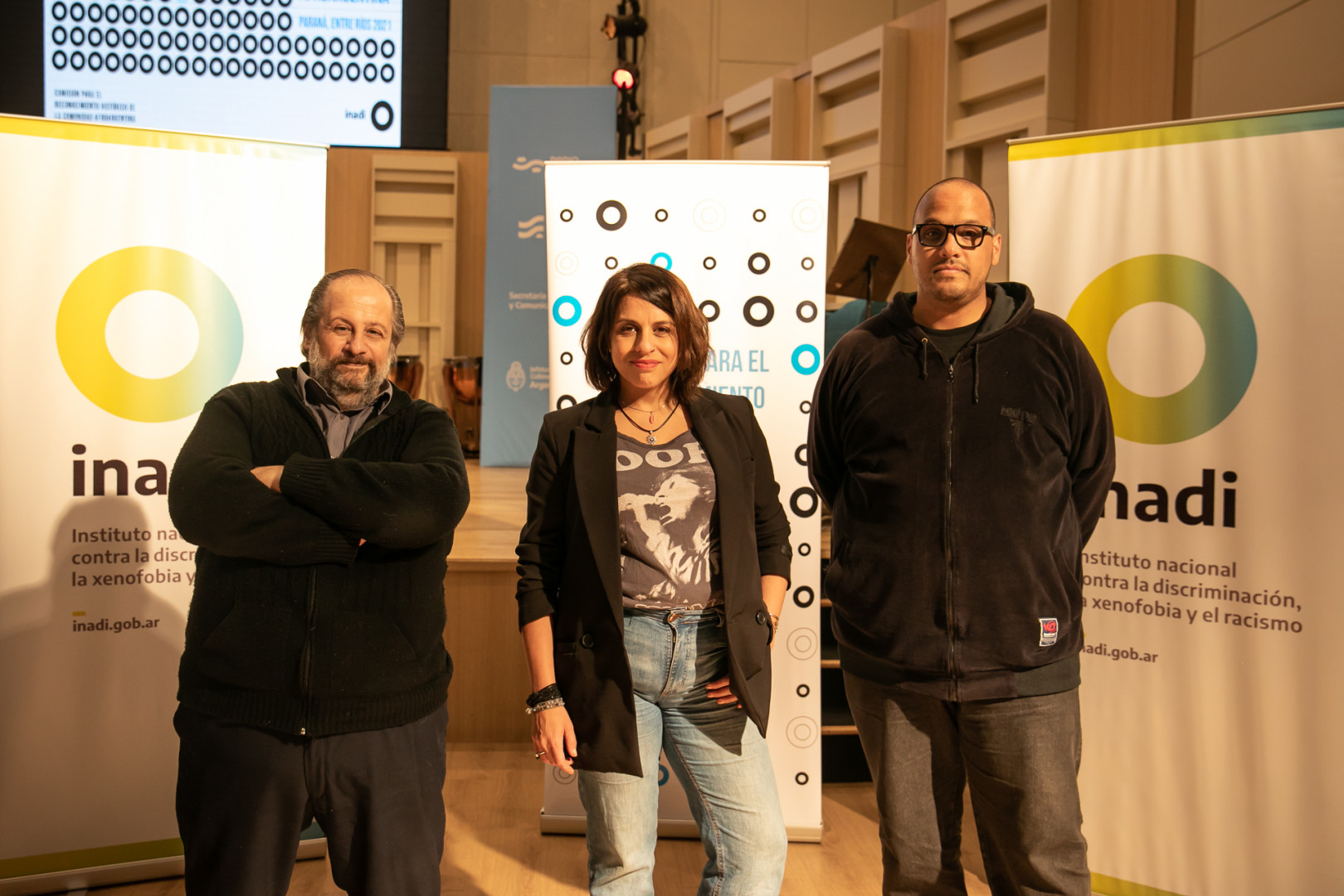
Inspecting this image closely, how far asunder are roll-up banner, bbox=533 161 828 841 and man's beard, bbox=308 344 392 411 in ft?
3.25

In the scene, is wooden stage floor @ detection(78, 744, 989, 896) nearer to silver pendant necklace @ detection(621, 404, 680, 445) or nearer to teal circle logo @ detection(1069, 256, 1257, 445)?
teal circle logo @ detection(1069, 256, 1257, 445)

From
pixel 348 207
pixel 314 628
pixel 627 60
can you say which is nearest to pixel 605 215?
pixel 314 628

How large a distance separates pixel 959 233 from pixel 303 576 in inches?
48.7

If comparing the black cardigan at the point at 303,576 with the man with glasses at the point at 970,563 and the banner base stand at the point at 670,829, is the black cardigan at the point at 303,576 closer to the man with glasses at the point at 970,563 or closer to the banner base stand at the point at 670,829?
the man with glasses at the point at 970,563

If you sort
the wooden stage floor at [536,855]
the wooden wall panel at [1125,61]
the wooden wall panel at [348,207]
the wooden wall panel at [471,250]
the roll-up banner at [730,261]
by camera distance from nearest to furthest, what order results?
the wooden stage floor at [536,855], the roll-up banner at [730,261], the wooden wall panel at [1125,61], the wooden wall panel at [348,207], the wooden wall panel at [471,250]

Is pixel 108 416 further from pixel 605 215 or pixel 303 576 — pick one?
pixel 605 215

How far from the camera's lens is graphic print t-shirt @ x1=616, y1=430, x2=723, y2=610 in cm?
154

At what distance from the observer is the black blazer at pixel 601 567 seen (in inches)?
59.4

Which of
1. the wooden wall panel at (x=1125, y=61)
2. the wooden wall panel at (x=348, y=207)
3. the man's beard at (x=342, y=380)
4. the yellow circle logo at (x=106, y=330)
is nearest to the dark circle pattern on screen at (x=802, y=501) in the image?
the man's beard at (x=342, y=380)

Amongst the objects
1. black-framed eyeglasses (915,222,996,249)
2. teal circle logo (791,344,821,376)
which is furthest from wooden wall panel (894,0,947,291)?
black-framed eyeglasses (915,222,996,249)

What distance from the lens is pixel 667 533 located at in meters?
1.55

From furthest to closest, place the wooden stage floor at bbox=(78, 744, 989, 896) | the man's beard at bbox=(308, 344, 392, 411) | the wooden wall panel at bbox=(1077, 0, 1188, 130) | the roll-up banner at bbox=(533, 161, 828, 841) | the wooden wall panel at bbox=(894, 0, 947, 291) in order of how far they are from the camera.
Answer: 1. the wooden wall panel at bbox=(894, 0, 947, 291)
2. the wooden wall panel at bbox=(1077, 0, 1188, 130)
3. the roll-up banner at bbox=(533, 161, 828, 841)
4. the wooden stage floor at bbox=(78, 744, 989, 896)
5. the man's beard at bbox=(308, 344, 392, 411)

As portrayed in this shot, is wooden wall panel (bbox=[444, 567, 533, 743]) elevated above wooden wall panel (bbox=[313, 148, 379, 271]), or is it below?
below

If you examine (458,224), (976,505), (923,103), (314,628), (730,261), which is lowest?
(314,628)
